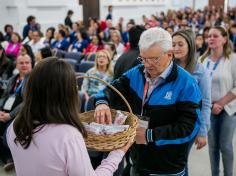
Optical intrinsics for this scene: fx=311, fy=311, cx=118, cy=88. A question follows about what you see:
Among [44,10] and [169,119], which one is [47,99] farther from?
[44,10]

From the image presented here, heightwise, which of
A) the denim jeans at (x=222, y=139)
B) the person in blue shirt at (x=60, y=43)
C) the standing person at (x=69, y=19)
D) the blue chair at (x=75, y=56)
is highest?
the standing person at (x=69, y=19)

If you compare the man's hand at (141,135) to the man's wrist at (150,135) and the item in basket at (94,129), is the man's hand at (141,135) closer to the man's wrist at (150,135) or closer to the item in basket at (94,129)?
the man's wrist at (150,135)

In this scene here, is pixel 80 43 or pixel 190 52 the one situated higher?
pixel 190 52

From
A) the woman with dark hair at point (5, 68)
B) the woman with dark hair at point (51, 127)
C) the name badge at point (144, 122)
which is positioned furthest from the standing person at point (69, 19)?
the woman with dark hair at point (51, 127)

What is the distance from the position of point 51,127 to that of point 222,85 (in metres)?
1.78

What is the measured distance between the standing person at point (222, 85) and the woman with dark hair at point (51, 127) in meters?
1.66

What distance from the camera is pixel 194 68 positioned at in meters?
2.15

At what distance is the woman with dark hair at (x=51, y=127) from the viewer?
1.08 m

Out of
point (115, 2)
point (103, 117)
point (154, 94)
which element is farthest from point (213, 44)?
point (115, 2)

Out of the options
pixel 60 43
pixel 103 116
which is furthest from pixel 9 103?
pixel 60 43

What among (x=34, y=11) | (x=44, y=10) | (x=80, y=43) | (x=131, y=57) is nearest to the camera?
(x=131, y=57)

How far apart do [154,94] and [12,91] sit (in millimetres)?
2413

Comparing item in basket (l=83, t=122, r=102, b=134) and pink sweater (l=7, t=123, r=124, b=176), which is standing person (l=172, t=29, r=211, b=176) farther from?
pink sweater (l=7, t=123, r=124, b=176)

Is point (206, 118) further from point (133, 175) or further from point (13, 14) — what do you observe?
point (13, 14)
